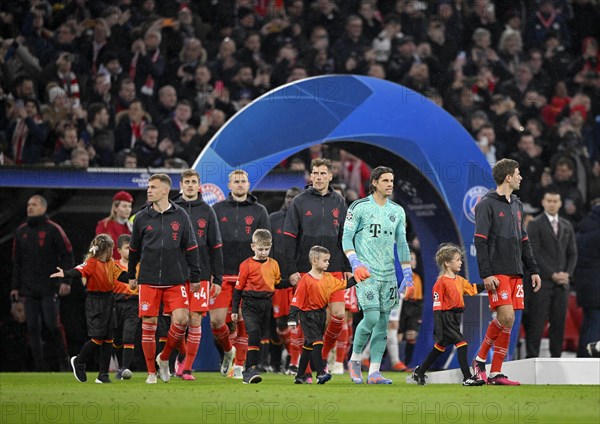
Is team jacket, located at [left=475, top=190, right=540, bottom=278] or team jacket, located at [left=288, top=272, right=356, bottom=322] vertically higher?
team jacket, located at [left=475, top=190, right=540, bottom=278]

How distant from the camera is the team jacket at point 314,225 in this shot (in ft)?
39.0

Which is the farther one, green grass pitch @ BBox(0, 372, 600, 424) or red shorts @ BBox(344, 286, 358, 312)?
red shorts @ BBox(344, 286, 358, 312)

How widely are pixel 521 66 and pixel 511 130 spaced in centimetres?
255

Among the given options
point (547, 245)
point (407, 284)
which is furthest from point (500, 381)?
point (547, 245)

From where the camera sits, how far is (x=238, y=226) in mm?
12898

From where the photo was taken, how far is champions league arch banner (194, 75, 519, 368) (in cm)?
1345

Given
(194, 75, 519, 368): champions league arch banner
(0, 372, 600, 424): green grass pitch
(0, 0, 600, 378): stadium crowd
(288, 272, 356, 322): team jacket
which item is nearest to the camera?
(0, 372, 600, 424): green grass pitch

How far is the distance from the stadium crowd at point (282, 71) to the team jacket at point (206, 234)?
3460 millimetres

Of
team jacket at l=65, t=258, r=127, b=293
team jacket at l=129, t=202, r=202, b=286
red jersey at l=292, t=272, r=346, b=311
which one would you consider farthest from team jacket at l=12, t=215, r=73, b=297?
red jersey at l=292, t=272, r=346, b=311

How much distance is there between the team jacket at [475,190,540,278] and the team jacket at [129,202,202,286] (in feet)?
9.18

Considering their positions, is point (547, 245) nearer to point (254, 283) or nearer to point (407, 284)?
point (407, 284)

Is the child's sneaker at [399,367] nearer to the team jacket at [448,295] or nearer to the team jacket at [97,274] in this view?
the team jacket at [448,295]

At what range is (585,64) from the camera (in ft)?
72.4

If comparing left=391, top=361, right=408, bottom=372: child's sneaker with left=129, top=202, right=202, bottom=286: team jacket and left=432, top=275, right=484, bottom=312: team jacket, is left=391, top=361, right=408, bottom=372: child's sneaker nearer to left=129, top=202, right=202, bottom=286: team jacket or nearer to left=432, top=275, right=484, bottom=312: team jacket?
left=432, top=275, right=484, bottom=312: team jacket
